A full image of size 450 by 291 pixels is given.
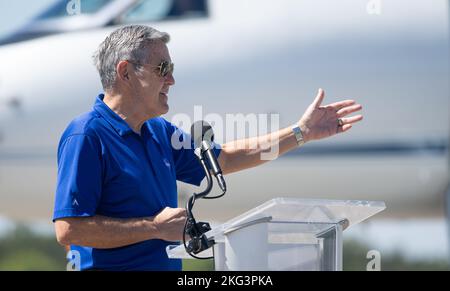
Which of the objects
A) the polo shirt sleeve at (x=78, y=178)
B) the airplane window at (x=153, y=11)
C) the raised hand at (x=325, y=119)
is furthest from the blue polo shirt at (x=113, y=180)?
the airplane window at (x=153, y=11)

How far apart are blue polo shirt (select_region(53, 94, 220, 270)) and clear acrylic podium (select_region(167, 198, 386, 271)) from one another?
8.4 inches

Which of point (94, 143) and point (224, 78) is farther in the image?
point (224, 78)

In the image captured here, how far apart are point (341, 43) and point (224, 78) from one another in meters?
0.44

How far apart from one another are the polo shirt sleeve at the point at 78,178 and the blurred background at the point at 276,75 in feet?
5.89

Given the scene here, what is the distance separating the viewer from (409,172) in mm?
4113

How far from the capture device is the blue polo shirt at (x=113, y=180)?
2.07 metres

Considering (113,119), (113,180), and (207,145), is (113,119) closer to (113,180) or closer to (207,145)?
(113,180)

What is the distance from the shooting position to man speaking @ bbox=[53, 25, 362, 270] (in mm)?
2064

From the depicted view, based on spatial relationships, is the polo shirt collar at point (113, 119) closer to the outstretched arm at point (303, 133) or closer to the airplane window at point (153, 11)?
the outstretched arm at point (303, 133)

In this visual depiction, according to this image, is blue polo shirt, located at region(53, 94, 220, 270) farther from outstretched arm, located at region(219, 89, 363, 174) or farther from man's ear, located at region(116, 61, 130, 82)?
outstretched arm, located at region(219, 89, 363, 174)
